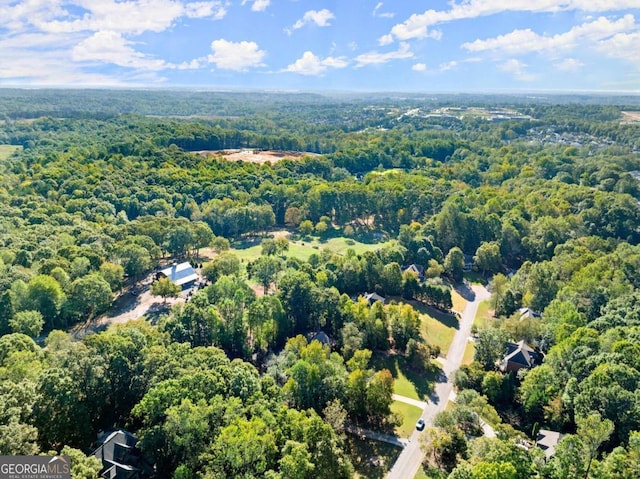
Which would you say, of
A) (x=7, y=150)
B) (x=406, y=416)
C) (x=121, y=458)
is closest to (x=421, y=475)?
(x=406, y=416)

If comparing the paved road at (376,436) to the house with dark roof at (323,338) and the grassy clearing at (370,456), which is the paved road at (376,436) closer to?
the grassy clearing at (370,456)

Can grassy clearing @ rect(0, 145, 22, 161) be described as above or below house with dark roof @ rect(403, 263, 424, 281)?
above

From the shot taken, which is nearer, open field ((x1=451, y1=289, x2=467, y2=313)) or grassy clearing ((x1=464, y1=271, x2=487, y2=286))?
open field ((x1=451, y1=289, x2=467, y2=313))

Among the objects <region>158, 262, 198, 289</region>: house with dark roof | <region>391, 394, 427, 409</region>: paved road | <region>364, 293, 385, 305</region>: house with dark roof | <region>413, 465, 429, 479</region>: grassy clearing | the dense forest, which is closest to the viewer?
the dense forest

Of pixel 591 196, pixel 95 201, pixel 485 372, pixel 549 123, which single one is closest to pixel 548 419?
pixel 485 372

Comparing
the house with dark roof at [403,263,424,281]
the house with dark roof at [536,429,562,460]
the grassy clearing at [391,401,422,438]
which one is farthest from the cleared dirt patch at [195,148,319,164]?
the house with dark roof at [536,429,562,460]

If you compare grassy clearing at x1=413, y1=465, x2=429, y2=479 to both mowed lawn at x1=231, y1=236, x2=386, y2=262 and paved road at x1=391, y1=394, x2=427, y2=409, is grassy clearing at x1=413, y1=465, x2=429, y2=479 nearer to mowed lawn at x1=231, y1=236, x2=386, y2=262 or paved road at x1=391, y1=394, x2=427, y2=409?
paved road at x1=391, y1=394, x2=427, y2=409

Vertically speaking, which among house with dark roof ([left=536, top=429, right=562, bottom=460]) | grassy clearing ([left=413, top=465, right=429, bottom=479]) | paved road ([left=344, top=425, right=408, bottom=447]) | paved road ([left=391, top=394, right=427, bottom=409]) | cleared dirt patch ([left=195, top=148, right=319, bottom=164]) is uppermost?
cleared dirt patch ([left=195, top=148, right=319, bottom=164])

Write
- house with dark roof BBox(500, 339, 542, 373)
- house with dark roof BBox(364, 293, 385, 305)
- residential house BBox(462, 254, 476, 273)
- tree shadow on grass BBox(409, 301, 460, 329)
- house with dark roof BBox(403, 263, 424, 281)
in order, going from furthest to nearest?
residential house BBox(462, 254, 476, 273) → house with dark roof BBox(403, 263, 424, 281) → house with dark roof BBox(364, 293, 385, 305) → tree shadow on grass BBox(409, 301, 460, 329) → house with dark roof BBox(500, 339, 542, 373)
